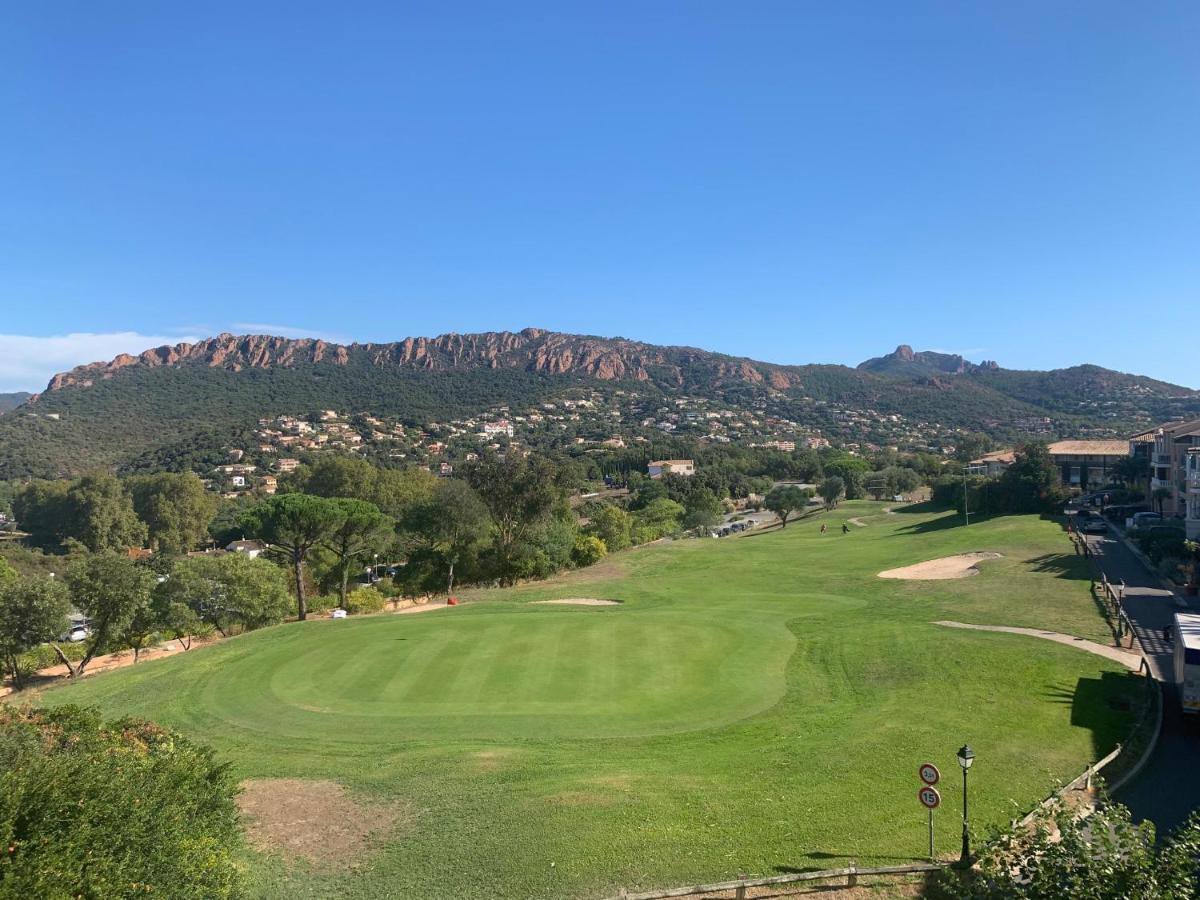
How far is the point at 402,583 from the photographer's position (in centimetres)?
5169

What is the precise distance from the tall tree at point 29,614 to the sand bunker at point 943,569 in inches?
1651

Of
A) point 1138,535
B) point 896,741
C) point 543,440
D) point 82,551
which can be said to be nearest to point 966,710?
point 896,741

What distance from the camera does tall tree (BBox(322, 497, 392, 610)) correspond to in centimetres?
4447

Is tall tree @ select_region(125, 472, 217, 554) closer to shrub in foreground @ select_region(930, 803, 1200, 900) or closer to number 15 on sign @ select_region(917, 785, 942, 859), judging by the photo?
number 15 on sign @ select_region(917, 785, 942, 859)

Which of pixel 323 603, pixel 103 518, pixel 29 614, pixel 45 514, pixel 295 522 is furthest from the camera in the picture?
pixel 45 514

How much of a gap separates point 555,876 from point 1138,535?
1961 inches

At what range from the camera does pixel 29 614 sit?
28031 millimetres

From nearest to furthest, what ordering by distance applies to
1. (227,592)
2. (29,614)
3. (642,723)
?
(642,723), (29,614), (227,592)

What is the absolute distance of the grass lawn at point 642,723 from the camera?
12188mm

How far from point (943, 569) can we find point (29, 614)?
1839 inches

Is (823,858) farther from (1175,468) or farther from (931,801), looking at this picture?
(1175,468)

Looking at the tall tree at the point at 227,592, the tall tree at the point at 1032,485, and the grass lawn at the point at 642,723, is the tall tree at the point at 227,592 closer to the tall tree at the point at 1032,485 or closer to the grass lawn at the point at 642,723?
the grass lawn at the point at 642,723

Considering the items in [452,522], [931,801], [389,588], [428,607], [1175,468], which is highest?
[1175,468]

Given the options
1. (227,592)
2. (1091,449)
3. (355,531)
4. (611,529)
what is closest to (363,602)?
(355,531)
